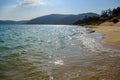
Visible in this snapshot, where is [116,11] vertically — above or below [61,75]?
above

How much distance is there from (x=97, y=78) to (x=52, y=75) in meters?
2.39

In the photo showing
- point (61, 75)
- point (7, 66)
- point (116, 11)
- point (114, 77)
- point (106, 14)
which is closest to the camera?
point (114, 77)

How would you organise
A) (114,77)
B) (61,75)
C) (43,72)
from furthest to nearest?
(43,72)
(61,75)
(114,77)

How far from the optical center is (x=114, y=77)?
323 inches

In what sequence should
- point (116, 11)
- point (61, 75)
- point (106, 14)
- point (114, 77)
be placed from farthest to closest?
1. point (106, 14)
2. point (116, 11)
3. point (61, 75)
4. point (114, 77)

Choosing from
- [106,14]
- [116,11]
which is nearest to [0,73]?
[116,11]

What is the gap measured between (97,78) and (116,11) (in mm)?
127723

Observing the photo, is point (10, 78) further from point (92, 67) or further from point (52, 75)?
point (92, 67)

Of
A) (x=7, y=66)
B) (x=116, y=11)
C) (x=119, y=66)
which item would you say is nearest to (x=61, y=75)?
(x=119, y=66)

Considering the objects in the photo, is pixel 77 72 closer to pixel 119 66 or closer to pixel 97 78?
pixel 97 78

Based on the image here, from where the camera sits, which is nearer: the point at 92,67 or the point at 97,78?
the point at 97,78

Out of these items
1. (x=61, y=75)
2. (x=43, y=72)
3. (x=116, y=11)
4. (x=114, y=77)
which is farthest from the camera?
(x=116, y=11)

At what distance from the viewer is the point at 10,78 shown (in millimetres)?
9164

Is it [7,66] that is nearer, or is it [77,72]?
[77,72]
